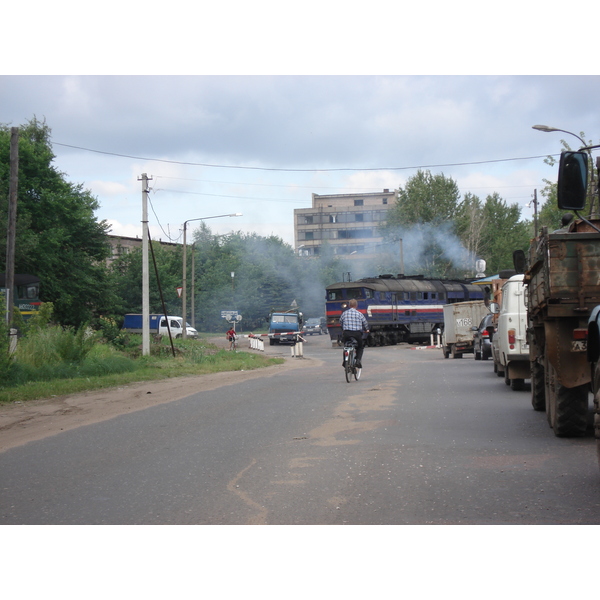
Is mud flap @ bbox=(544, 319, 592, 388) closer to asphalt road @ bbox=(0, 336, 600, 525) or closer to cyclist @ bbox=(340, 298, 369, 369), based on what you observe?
asphalt road @ bbox=(0, 336, 600, 525)

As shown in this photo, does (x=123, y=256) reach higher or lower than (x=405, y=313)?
higher

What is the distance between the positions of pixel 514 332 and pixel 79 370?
430 inches

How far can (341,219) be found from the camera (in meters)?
136

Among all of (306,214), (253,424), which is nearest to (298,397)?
(253,424)

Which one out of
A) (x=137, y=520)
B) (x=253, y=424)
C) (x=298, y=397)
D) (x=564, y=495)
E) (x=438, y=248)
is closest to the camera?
(x=137, y=520)

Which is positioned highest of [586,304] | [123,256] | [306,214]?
[306,214]

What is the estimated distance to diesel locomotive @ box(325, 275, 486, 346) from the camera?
48.0m

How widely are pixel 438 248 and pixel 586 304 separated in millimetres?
70133

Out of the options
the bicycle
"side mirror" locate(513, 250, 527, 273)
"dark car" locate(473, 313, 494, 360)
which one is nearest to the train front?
"dark car" locate(473, 313, 494, 360)

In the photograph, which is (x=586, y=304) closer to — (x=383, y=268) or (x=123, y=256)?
(x=383, y=268)

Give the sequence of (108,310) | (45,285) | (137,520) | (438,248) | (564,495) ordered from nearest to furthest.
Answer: (137,520) < (564,495) < (45,285) < (108,310) < (438,248)

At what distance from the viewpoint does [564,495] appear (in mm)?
5949

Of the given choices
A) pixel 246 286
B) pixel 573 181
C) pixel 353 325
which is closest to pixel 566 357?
pixel 573 181

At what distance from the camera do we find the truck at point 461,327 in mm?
32250
